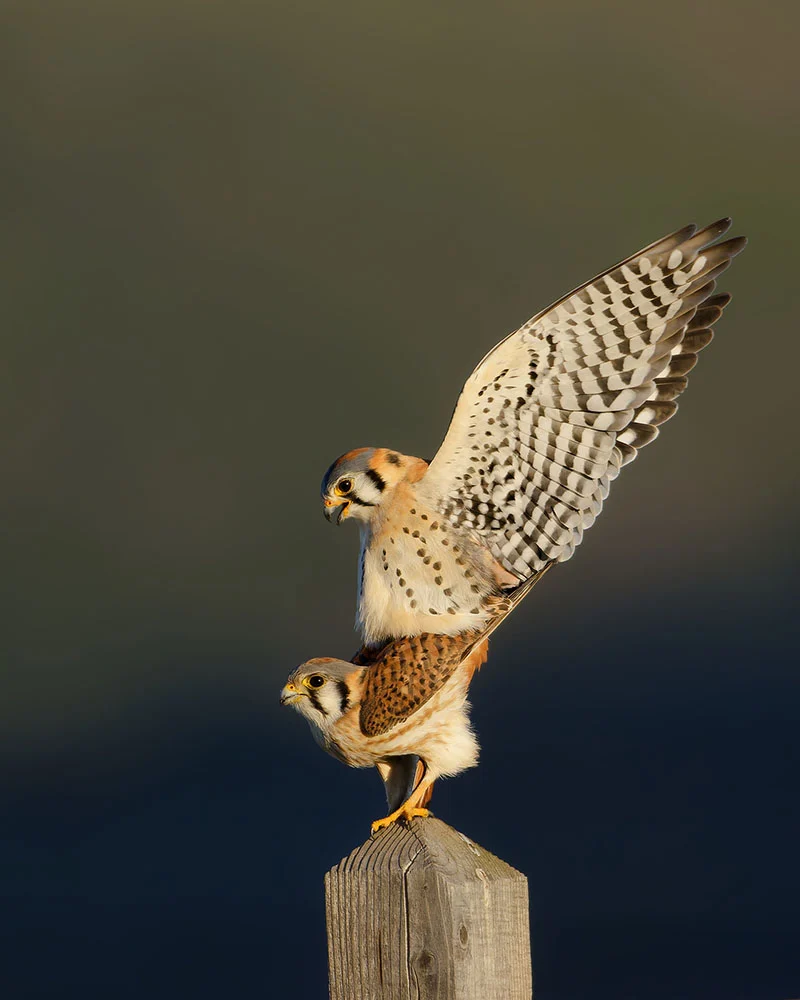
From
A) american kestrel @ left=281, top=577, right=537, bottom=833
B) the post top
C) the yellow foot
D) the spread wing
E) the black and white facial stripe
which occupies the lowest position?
the post top

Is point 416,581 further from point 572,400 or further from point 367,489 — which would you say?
point 572,400

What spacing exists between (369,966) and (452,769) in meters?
0.65

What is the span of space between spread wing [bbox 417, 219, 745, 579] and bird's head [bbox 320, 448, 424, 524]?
97 millimetres

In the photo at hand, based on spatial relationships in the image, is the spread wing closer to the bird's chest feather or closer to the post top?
the bird's chest feather

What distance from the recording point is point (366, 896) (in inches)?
79.6

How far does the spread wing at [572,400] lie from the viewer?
266 cm

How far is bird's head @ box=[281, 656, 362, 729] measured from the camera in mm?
2578

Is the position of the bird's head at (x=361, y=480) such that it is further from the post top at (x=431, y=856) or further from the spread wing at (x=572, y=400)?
the post top at (x=431, y=856)

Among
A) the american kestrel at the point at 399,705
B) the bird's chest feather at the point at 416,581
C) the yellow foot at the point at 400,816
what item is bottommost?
the yellow foot at the point at 400,816

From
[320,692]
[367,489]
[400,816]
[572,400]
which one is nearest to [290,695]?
[320,692]

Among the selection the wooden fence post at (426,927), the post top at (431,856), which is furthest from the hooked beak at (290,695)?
the wooden fence post at (426,927)

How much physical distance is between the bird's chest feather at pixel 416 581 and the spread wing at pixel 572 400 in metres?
0.08

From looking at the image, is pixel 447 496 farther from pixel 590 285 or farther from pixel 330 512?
pixel 590 285

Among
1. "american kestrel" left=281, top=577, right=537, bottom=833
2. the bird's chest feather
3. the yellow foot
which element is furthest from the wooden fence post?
the bird's chest feather
